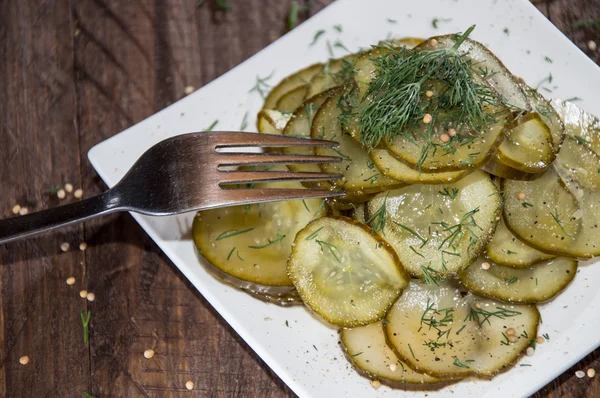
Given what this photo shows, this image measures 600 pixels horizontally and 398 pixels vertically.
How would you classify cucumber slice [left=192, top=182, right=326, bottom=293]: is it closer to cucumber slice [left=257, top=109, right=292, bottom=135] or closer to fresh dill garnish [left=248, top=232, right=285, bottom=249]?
fresh dill garnish [left=248, top=232, right=285, bottom=249]

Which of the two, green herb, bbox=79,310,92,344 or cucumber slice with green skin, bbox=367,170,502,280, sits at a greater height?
cucumber slice with green skin, bbox=367,170,502,280

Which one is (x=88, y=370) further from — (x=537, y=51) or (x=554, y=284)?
(x=537, y=51)

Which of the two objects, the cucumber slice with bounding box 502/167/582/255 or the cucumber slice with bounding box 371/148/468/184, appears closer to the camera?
the cucumber slice with bounding box 371/148/468/184

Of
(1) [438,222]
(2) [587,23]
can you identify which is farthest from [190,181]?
(2) [587,23]

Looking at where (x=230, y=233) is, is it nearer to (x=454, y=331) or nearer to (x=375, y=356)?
(x=375, y=356)

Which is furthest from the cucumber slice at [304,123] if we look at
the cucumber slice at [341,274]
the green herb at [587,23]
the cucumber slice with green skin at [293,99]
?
the green herb at [587,23]

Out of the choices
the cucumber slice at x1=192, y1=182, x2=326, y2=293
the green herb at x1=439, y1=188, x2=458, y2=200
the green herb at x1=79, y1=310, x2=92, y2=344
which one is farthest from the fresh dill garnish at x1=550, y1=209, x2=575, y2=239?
the green herb at x1=79, y1=310, x2=92, y2=344

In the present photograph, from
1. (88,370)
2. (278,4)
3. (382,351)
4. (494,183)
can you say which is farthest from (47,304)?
(494,183)
